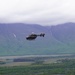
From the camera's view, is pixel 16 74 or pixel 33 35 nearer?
pixel 33 35

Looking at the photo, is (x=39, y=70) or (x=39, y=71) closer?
(x=39, y=71)

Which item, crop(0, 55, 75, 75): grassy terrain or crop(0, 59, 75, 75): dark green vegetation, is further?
crop(0, 55, 75, 75): grassy terrain

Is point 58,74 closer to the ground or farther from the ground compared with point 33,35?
closer to the ground

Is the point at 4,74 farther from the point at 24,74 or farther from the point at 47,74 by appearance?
the point at 47,74

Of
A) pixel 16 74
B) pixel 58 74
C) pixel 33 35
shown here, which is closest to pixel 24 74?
pixel 16 74

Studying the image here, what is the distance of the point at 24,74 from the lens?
134 metres

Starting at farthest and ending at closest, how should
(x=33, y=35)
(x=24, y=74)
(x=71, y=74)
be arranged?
(x=24, y=74) → (x=71, y=74) → (x=33, y=35)

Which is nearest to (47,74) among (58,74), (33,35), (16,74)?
(58,74)

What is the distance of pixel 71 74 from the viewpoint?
413 feet

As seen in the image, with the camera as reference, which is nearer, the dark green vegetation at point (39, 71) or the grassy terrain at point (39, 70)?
the dark green vegetation at point (39, 71)

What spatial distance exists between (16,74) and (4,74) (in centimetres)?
566

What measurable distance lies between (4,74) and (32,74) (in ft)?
43.9

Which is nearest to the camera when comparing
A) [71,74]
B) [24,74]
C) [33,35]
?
[33,35]

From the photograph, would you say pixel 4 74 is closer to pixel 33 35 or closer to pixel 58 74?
pixel 58 74
